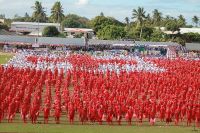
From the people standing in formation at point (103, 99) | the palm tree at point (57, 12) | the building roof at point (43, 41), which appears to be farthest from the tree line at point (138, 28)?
the people standing in formation at point (103, 99)

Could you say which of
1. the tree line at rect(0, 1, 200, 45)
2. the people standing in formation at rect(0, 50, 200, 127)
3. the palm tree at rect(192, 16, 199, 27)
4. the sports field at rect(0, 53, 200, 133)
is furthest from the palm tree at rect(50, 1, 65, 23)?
the sports field at rect(0, 53, 200, 133)

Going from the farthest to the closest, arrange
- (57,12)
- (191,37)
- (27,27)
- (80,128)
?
(57,12) < (27,27) < (191,37) < (80,128)

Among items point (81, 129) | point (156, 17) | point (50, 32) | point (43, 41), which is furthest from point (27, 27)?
point (81, 129)

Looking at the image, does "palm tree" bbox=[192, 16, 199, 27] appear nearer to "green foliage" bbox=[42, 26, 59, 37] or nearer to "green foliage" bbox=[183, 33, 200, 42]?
"green foliage" bbox=[183, 33, 200, 42]

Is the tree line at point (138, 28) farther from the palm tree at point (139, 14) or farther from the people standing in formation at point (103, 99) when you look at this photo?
the people standing in formation at point (103, 99)

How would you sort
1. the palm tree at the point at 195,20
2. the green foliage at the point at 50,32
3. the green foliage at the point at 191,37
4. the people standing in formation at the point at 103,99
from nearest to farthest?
the people standing in formation at the point at 103,99, the green foliage at the point at 191,37, the green foliage at the point at 50,32, the palm tree at the point at 195,20

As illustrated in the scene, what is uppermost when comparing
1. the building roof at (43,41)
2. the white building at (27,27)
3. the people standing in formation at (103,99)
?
the white building at (27,27)

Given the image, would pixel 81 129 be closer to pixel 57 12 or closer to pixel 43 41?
pixel 43 41

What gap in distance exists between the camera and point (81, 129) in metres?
22.6

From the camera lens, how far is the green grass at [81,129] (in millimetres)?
21862

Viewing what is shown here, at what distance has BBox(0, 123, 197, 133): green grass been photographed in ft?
71.7

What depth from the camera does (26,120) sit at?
24094 mm

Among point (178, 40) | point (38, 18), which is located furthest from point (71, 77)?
point (38, 18)

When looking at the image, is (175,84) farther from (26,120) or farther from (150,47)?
(150,47)
